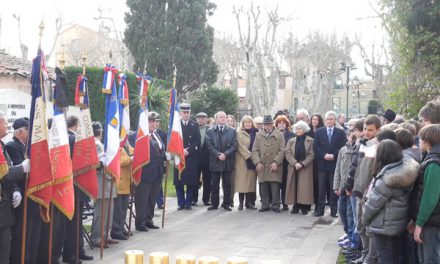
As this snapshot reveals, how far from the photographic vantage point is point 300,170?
37.6 feet

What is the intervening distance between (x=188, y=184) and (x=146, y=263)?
464cm

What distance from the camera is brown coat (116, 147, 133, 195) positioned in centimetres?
860

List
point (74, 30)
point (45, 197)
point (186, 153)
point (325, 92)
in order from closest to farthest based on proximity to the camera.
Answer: point (45, 197), point (186, 153), point (325, 92), point (74, 30)

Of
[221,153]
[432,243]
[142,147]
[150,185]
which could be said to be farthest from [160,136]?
[432,243]

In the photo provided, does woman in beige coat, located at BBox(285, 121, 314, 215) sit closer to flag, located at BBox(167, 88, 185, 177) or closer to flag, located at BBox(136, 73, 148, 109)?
flag, located at BBox(167, 88, 185, 177)

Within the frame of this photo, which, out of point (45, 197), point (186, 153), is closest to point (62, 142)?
point (45, 197)

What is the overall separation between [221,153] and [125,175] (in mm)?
3312

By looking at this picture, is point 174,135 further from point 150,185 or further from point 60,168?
point 60,168

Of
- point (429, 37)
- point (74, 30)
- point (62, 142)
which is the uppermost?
point (74, 30)

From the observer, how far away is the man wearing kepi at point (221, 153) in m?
11.7

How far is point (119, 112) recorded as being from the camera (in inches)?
328

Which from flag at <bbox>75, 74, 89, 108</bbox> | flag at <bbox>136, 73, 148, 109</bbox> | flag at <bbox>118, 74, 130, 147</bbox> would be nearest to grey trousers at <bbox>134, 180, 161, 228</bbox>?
flag at <bbox>118, 74, 130, 147</bbox>

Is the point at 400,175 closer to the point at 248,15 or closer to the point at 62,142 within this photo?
the point at 62,142

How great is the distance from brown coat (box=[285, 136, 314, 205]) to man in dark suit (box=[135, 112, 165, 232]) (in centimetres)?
304
